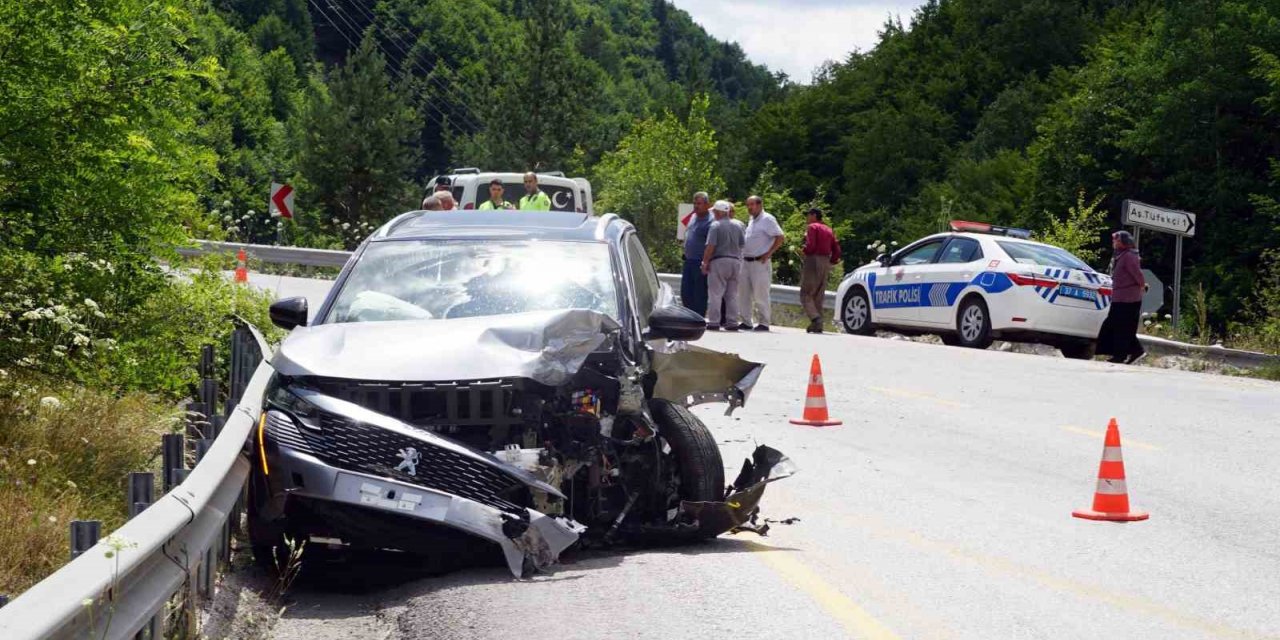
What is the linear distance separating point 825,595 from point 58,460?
3698mm

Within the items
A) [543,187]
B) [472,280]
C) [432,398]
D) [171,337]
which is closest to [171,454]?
[432,398]

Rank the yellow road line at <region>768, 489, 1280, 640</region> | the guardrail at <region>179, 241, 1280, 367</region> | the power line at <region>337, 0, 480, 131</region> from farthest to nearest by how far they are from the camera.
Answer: the power line at <region>337, 0, 480, 131</region> < the guardrail at <region>179, 241, 1280, 367</region> < the yellow road line at <region>768, 489, 1280, 640</region>

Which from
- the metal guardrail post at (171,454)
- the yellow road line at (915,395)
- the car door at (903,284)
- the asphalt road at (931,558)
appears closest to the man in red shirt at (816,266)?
the car door at (903,284)

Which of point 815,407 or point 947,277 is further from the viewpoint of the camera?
point 947,277

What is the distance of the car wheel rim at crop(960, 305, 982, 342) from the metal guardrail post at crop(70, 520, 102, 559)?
1899 centimetres

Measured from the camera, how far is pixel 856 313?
25969 mm

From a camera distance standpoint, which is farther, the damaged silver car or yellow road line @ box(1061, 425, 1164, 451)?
yellow road line @ box(1061, 425, 1164, 451)

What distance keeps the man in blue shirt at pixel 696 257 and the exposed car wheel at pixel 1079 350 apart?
5.25 metres

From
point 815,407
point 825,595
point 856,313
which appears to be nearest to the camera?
point 825,595

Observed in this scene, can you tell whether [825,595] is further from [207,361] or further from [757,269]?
[757,269]

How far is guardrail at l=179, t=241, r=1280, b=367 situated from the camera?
20.3 m

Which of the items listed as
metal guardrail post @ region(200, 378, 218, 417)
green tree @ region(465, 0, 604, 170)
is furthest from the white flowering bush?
green tree @ region(465, 0, 604, 170)

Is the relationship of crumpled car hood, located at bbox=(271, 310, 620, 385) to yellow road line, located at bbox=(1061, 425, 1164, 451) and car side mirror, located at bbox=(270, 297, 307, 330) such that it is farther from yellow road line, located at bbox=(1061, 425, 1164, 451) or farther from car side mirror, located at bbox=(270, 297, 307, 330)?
yellow road line, located at bbox=(1061, 425, 1164, 451)

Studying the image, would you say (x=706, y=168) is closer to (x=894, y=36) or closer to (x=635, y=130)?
(x=635, y=130)
